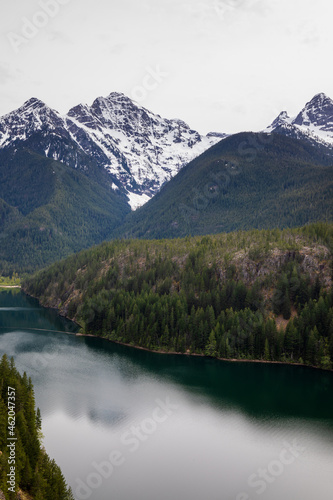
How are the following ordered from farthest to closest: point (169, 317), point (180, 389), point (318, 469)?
point (169, 317) < point (180, 389) < point (318, 469)

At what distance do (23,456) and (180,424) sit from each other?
31750 mm

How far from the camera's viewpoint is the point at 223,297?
129 meters

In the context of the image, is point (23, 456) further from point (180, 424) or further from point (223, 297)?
point (223, 297)

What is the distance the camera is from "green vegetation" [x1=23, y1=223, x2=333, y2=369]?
107 meters

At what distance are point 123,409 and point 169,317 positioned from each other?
1922 inches

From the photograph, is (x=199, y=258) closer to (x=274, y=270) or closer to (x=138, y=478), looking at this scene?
(x=274, y=270)

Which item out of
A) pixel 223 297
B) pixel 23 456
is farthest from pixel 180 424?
pixel 223 297

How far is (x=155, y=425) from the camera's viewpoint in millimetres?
67312

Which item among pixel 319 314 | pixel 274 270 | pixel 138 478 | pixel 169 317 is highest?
pixel 274 270

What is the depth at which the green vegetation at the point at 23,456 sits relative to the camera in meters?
40.8

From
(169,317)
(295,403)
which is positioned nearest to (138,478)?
(295,403)

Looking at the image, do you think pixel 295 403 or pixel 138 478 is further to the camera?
pixel 295 403

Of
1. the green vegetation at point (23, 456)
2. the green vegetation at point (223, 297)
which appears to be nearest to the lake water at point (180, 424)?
the green vegetation at point (23, 456)

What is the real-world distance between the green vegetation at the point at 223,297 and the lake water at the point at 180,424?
621 centimetres
